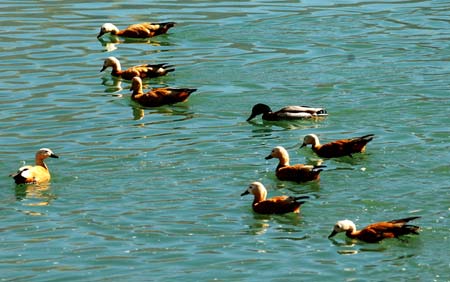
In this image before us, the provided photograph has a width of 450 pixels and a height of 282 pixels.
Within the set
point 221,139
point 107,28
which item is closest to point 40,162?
point 221,139

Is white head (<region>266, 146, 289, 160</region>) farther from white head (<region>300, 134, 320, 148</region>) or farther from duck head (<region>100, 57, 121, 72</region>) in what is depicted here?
duck head (<region>100, 57, 121, 72</region>)

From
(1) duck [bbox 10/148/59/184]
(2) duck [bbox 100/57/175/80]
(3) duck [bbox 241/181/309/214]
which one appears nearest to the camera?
(3) duck [bbox 241/181/309/214]

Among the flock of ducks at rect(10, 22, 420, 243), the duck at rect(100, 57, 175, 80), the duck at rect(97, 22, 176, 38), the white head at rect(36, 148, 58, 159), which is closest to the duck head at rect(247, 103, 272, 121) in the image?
the flock of ducks at rect(10, 22, 420, 243)

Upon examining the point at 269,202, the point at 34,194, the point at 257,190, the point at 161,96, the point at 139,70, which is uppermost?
the point at 139,70

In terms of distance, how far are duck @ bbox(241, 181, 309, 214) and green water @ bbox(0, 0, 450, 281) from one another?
132 mm

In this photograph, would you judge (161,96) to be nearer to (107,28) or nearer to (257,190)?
(107,28)

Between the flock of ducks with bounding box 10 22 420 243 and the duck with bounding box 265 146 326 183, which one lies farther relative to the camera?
the duck with bounding box 265 146 326 183

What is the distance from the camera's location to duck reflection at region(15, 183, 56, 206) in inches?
759

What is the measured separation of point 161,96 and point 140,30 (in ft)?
17.3

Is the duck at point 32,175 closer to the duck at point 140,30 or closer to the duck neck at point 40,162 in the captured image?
the duck neck at point 40,162

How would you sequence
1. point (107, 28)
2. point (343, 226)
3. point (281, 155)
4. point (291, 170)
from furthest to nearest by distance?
1. point (107, 28)
2. point (281, 155)
3. point (291, 170)
4. point (343, 226)

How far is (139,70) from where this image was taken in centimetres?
2639

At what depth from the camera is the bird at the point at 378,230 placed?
17.1 m

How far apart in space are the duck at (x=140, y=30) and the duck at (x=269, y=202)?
36.2 ft
